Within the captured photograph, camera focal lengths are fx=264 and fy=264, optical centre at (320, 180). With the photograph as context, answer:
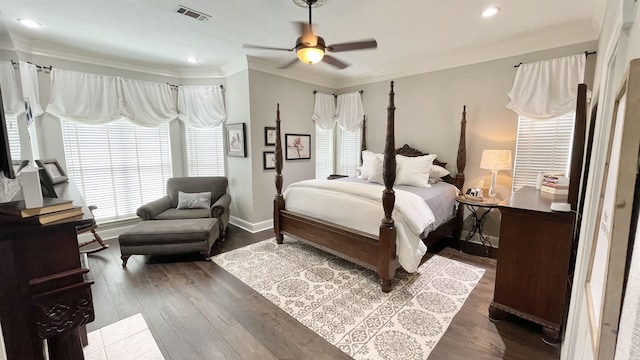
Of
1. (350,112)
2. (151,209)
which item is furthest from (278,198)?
(350,112)

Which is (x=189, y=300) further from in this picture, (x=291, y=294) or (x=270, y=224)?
(x=270, y=224)

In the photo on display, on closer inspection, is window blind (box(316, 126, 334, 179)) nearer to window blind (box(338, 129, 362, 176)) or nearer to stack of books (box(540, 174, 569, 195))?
window blind (box(338, 129, 362, 176))

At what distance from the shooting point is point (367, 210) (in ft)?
9.16

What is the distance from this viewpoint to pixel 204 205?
4055 mm

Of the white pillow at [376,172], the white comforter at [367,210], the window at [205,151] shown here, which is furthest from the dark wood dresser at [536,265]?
the window at [205,151]

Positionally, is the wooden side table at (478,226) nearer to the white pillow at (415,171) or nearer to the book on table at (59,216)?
the white pillow at (415,171)

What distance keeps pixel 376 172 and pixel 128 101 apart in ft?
12.7

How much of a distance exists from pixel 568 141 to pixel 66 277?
452cm

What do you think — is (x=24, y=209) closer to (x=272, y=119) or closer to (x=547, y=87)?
(x=272, y=119)

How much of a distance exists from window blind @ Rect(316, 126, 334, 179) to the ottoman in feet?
8.86

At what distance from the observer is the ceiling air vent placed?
247 centimetres

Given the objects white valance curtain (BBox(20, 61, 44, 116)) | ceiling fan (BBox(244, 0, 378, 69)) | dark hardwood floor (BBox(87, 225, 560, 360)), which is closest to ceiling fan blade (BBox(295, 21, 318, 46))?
ceiling fan (BBox(244, 0, 378, 69))

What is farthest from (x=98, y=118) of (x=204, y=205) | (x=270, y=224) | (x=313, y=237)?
(x=313, y=237)

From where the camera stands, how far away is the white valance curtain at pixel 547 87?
2.98 meters
